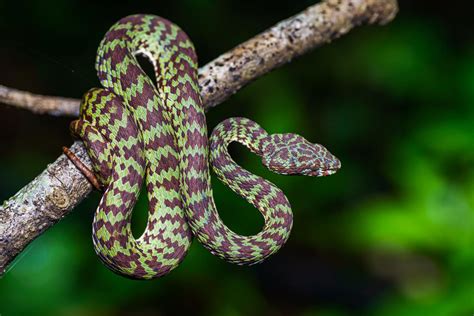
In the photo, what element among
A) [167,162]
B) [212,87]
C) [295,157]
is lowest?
[295,157]

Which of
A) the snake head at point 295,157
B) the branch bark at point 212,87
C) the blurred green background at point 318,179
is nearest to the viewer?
the branch bark at point 212,87

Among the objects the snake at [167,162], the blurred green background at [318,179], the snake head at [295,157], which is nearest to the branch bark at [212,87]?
the snake at [167,162]

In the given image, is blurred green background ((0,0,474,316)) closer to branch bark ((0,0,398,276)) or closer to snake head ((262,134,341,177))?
branch bark ((0,0,398,276))

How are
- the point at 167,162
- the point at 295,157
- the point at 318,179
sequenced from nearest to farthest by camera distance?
1. the point at 167,162
2. the point at 295,157
3. the point at 318,179

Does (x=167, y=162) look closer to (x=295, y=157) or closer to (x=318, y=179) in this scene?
(x=295, y=157)

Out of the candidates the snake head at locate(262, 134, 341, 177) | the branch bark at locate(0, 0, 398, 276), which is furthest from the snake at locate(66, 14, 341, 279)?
the branch bark at locate(0, 0, 398, 276)

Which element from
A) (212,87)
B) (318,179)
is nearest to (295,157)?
(212,87)

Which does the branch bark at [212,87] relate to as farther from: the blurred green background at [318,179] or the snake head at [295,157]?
the blurred green background at [318,179]
